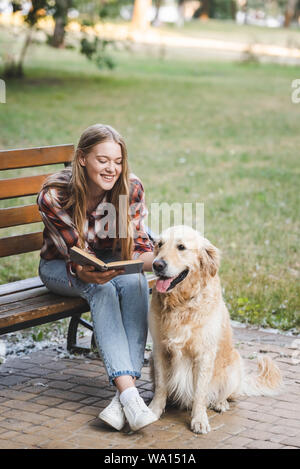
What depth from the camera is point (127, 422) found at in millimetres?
3752

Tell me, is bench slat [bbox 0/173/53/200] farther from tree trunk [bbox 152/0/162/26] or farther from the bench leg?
tree trunk [bbox 152/0/162/26]

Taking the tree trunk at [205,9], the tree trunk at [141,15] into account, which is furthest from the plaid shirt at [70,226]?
the tree trunk at [205,9]

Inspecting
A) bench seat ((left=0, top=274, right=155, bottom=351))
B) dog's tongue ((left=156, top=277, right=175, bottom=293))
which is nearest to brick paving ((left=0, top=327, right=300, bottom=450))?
bench seat ((left=0, top=274, right=155, bottom=351))

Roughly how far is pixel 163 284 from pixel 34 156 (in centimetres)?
156

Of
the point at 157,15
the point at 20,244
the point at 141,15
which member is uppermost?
the point at 157,15

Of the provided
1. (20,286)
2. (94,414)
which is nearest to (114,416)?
(94,414)

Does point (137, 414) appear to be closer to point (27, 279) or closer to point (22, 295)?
point (22, 295)

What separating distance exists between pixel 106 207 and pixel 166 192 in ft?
17.1

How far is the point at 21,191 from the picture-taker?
15.2ft

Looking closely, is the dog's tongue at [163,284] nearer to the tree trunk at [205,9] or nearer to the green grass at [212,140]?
the green grass at [212,140]

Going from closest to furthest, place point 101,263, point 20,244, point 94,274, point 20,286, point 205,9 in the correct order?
point 101,263 < point 94,274 < point 20,286 < point 20,244 < point 205,9

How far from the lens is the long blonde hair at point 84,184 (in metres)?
4.01

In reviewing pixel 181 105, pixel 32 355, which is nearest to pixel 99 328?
pixel 32 355

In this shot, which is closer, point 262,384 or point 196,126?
point 262,384
